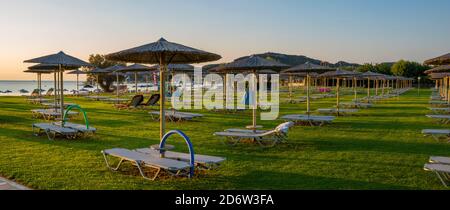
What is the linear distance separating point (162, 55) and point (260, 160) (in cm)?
264

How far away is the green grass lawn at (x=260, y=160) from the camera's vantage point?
5.68 metres

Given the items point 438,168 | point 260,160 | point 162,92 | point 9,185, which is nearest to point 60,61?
point 162,92

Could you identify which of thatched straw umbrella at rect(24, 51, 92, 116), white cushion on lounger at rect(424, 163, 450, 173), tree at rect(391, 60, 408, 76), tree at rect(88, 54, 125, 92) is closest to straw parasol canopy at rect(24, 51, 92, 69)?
thatched straw umbrella at rect(24, 51, 92, 116)

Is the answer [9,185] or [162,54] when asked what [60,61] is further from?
[9,185]

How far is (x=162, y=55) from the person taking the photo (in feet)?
22.8

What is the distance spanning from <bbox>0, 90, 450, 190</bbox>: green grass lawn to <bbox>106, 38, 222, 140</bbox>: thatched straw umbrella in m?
1.44

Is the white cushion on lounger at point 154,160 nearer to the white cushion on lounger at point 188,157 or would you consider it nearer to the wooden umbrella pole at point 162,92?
the white cushion on lounger at point 188,157

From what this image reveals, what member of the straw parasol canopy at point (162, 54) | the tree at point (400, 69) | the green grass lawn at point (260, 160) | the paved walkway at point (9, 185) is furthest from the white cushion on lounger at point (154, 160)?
the tree at point (400, 69)

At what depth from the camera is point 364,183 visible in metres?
5.68

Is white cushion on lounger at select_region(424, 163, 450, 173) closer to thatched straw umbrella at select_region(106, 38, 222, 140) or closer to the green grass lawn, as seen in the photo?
the green grass lawn
